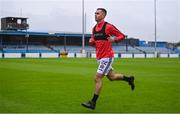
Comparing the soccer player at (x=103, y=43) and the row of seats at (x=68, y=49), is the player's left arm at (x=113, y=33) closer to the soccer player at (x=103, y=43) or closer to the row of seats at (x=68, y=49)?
the soccer player at (x=103, y=43)

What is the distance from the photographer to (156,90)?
11719 mm

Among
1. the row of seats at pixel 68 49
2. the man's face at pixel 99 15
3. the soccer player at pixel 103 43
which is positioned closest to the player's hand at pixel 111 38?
the soccer player at pixel 103 43

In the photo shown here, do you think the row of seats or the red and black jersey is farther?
the row of seats

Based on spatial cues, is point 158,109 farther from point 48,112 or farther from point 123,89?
point 123,89

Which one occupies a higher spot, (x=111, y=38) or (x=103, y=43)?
(x=111, y=38)

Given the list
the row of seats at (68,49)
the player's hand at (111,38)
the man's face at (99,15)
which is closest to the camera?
the player's hand at (111,38)

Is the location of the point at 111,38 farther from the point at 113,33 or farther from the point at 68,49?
the point at 68,49

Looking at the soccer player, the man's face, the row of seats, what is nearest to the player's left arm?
the soccer player

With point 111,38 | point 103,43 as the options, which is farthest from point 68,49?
point 111,38

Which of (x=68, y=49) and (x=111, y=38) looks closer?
(x=111, y=38)

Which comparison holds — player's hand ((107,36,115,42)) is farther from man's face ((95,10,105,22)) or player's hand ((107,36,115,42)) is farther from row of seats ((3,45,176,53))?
row of seats ((3,45,176,53))

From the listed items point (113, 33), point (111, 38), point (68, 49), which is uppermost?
point (113, 33)

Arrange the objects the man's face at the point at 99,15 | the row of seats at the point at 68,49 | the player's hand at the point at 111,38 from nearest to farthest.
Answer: the player's hand at the point at 111,38
the man's face at the point at 99,15
the row of seats at the point at 68,49

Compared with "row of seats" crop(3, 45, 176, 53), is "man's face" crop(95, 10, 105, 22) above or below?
above
